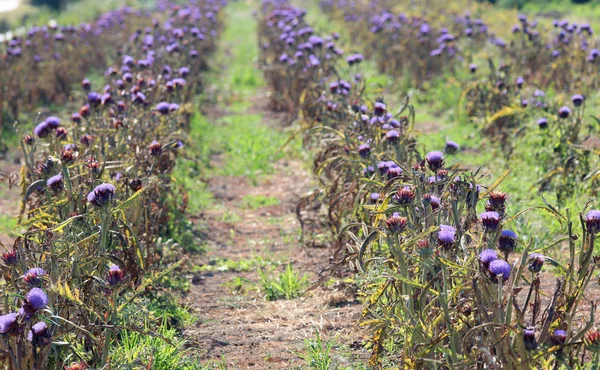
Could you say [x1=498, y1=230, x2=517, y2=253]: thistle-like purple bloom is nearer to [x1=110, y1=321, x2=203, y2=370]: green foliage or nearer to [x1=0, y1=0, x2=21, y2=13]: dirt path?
[x1=110, y1=321, x2=203, y2=370]: green foliage

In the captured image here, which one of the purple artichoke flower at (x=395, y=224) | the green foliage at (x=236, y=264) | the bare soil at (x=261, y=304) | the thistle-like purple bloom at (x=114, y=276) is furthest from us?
the green foliage at (x=236, y=264)

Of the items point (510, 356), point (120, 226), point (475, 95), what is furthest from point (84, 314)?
point (475, 95)

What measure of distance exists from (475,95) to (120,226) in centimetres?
529

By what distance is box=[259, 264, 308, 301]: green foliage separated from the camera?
14.5ft

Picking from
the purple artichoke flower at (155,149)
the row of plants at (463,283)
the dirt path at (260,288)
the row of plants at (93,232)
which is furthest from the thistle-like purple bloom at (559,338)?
the purple artichoke flower at (155,149)

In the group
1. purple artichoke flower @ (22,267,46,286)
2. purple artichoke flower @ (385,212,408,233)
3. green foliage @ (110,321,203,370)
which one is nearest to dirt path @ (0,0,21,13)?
green foliage @ (110,321,203,370)

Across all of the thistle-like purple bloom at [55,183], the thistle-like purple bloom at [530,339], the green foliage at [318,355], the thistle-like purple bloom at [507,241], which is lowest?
the green foliage at [318,355]

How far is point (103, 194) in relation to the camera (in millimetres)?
2967

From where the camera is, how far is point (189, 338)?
3.80 metres

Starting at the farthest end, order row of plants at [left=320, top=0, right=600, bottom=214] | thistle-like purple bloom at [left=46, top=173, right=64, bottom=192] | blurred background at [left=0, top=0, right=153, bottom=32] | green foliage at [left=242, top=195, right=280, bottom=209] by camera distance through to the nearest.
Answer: blurred background at [left=0, top=0, right=153, bottom=32] → green foliage at [left=242, top=195, right=280, bottom=209] → row of plants at [left=320, top=0, right=600, bottom=214] → thistle-like purple bloom at [left=46, top=173, right=64, bottom=192]

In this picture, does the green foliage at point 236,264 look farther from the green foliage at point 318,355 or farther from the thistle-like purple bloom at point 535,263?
the thistle-like purple bloom at point 535,263

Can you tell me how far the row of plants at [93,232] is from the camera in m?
2.79

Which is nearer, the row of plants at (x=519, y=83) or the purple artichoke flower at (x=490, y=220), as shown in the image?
the purple artichoke flower at (x=490, y=220)

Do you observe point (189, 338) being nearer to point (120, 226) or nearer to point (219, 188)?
point (120, 226)
